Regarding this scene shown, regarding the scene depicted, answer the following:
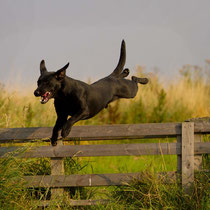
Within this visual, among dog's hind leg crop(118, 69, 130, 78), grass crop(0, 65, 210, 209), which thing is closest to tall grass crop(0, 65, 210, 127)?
grass crop(0, 65, 210, 209)

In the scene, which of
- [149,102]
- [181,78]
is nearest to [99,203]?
[149,102]

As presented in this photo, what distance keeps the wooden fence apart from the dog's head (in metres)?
0.96

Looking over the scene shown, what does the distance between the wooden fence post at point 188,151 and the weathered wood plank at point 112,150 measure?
0.06 meters

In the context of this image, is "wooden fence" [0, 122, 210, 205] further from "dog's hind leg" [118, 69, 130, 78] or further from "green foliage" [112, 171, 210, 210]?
"dog's hind leg" [118, 69, 130, 78]

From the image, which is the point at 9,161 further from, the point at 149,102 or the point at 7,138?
the point at 149,102

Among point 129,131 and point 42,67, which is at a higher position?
point 42,67

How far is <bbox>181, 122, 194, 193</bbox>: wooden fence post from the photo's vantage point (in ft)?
14.8

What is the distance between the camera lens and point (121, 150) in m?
4.61

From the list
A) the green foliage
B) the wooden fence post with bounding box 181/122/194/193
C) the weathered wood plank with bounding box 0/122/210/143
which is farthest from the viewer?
the weathered wood plank with bounding box 0/122/210/143

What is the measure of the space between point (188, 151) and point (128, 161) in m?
3.20

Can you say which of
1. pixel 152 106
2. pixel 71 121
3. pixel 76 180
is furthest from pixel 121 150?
pixel 152 106

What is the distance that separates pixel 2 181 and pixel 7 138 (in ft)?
3.05

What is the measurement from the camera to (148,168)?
4.28 meters

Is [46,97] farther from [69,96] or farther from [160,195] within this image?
[160,195]
